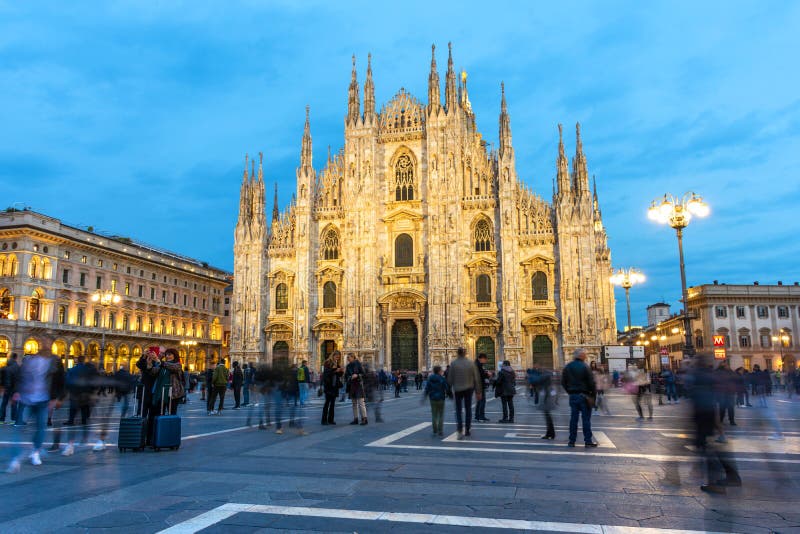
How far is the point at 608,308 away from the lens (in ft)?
135

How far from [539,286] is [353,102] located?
18.6 meters

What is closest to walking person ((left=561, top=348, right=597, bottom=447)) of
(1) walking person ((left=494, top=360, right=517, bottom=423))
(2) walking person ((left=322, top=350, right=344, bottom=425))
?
(1) walking person ((left=494, top=360, right=517, bottom=423))

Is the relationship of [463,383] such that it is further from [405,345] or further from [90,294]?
[90,294]

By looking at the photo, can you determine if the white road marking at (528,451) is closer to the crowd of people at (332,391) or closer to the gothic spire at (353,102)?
the crowd of people at (332,391)

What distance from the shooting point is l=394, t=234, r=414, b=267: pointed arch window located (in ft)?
A: 138

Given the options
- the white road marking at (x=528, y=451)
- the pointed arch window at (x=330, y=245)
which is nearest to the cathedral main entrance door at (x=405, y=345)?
the pointed arch window at (x=330, y=245)

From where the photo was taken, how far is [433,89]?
1660 inches

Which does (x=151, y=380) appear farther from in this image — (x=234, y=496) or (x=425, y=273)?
(x=425, y=273)

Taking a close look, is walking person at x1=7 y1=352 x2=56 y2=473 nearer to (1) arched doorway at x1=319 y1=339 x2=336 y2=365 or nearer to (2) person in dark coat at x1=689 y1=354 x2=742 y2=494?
(2) person in dark coat at x1=689 y1=354 x2=742 y2=494

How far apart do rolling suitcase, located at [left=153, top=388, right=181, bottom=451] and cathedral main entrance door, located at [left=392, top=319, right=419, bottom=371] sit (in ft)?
106

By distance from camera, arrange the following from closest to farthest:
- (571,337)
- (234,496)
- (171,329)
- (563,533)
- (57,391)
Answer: (563,533) → (234,496) → (57,391) → (571,337) → (171,329)

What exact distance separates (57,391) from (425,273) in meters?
32.7

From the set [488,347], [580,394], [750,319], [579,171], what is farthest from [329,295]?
[750,319]

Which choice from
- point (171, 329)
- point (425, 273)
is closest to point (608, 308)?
point (425, 273)
